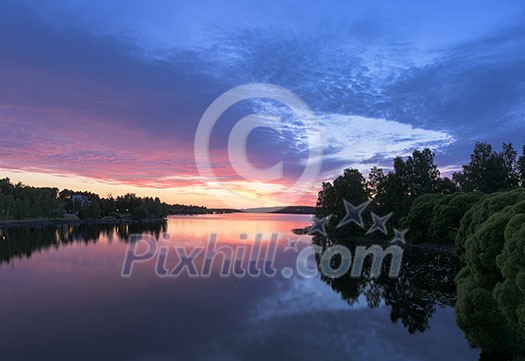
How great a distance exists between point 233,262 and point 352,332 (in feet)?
69.7

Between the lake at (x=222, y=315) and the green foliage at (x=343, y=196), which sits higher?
the green foliage at (x=343, y=196)

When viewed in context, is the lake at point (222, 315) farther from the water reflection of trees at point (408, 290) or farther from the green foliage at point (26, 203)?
the green foliage at point (26, 203)

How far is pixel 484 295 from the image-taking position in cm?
1388

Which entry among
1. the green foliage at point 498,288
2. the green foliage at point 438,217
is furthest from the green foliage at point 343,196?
the green foliage at point 498,288

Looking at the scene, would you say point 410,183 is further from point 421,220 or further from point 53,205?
point 53,205

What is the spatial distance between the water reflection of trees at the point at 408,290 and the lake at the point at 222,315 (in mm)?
77

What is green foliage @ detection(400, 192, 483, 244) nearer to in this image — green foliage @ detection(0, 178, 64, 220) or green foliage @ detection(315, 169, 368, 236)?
green foliage @ detection(315, 169, 368, 236)

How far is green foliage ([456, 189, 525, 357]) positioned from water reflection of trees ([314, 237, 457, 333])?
4241 mm

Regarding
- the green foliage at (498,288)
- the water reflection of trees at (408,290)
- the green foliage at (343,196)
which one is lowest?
the water reflection of trees at (408,290)

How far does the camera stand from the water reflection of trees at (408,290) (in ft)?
67.2

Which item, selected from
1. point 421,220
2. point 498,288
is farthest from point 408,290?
point 421,220

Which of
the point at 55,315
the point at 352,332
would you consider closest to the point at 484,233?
the point at 352,332

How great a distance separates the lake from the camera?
→ 589 inches

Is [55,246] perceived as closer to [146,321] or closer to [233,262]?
[233,262]
